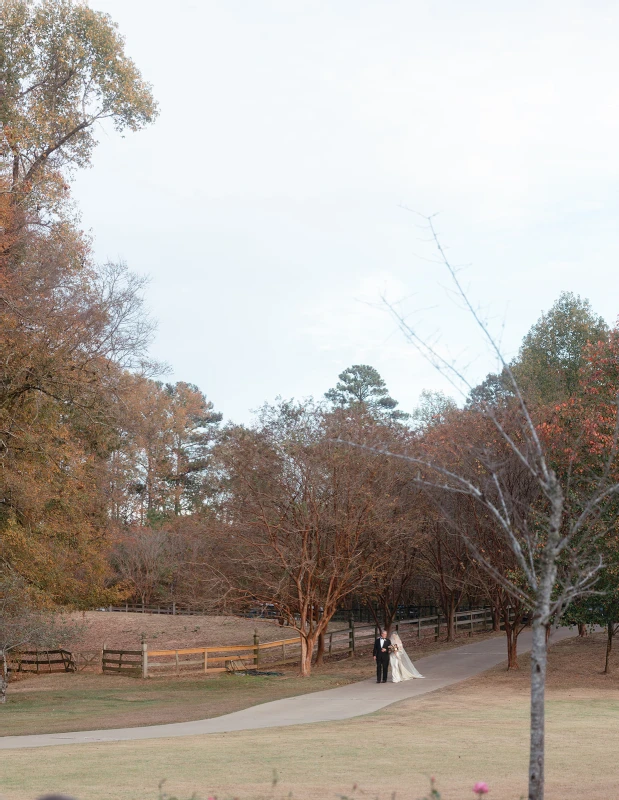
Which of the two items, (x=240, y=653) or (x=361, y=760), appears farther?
(x=240, y=653)

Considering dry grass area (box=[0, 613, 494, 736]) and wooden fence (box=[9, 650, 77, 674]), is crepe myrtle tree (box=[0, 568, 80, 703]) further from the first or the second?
wooden fence (box=[9, 650, 77, 674])

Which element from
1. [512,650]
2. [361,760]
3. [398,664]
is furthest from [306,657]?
[361,760]

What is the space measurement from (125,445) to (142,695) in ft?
21.6

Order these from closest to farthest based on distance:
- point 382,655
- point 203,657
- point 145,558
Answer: point 382,655 < point 203,657 < point 145,558

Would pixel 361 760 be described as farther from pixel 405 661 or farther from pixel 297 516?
pixel 297 516

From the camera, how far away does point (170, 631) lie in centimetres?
4372

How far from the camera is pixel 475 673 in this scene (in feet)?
78.5

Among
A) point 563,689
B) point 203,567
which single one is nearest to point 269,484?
point 203,567

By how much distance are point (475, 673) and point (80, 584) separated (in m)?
12.1

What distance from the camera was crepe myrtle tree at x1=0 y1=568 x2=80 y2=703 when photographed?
22047 millimetres

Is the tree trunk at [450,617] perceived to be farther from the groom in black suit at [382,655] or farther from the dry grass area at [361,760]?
the dry grass area at [361,760]

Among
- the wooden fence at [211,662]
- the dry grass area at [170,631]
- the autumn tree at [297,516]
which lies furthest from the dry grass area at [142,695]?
the dry grass area at [170,631]

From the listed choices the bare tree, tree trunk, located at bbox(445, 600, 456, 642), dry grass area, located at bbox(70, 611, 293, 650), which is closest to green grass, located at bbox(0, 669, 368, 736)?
tree trunk, located at bbox(445, 600, 456, 642)

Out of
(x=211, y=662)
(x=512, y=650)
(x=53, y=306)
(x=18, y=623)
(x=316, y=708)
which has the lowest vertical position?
(x=211, y=662)
